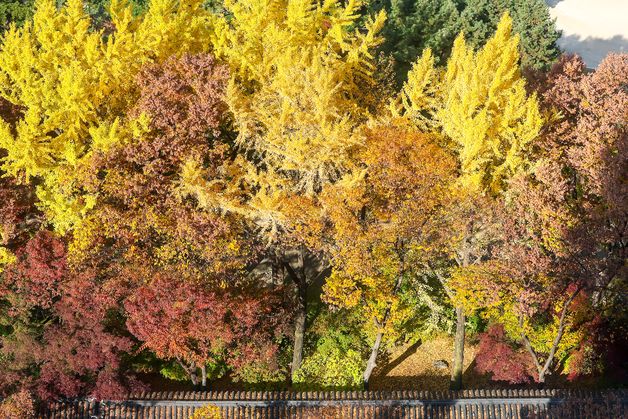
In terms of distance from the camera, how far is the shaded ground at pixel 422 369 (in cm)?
2378

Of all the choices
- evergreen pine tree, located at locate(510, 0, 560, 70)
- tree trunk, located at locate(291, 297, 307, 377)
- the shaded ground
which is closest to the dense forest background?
the shaded ground

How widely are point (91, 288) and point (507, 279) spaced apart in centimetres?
1492

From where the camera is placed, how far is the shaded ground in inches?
936

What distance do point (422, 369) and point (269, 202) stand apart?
1075 centimetres

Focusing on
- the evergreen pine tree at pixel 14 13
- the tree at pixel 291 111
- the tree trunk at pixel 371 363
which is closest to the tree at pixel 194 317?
the tree at pixel 291 111

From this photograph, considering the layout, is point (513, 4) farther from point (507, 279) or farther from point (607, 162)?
point (507, 279)

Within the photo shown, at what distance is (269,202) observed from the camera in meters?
19.5

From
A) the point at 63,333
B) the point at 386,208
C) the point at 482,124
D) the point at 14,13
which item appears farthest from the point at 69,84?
the point at 14,13

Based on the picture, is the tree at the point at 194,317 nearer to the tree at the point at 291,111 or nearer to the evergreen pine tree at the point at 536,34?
the tree at the point at 291,111

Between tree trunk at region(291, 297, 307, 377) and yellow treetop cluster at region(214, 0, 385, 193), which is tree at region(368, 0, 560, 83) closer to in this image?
yellow treetop cluster at region(214, 0, 385, 193)

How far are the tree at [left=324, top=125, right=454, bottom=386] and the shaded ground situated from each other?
3.92m

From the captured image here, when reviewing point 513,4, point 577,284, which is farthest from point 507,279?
point 513,4

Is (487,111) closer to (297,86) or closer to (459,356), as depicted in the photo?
(297,86)

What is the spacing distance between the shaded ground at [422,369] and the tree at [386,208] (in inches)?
154
